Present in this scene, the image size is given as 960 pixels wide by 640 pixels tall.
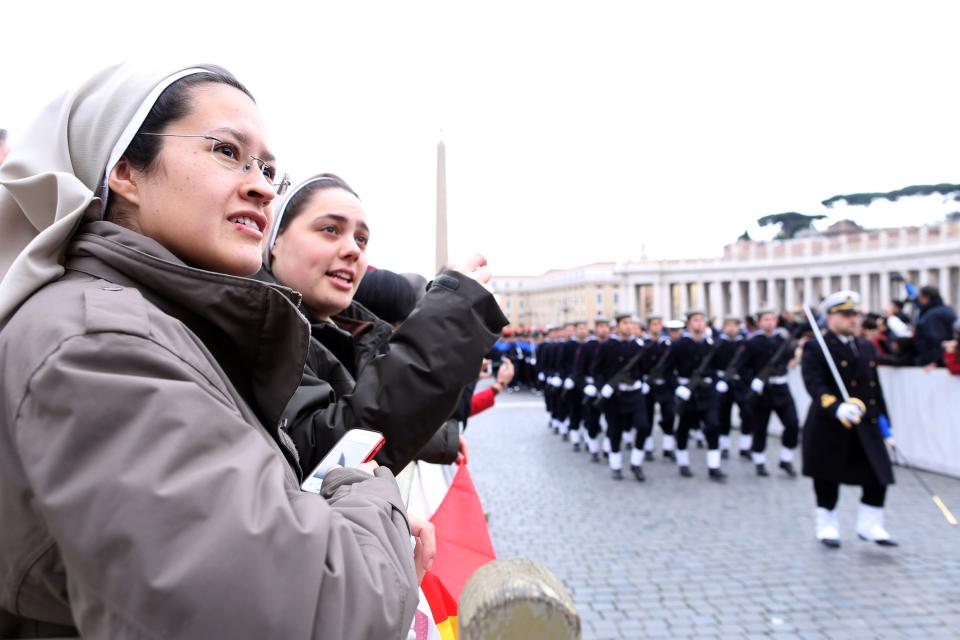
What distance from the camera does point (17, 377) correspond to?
883mm

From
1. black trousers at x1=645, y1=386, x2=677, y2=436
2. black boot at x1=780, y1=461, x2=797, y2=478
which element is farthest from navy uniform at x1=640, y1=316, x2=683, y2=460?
black boot at x1=780, y1=461, x2=797, y2=478

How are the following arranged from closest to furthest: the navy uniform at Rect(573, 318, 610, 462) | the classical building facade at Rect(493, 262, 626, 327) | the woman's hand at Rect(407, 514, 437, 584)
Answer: the woman's hand at Rect(407, 514, 437, 584)
the navy uniform at Rect(573, 318, 610, 462)
the classical building facade at Rect(493, 262, 626, 327)

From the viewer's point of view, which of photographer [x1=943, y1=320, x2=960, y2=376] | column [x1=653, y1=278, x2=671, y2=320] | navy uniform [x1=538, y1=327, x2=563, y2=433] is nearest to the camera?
photographer [x1=943, y1=320, x2=960, y2=376]

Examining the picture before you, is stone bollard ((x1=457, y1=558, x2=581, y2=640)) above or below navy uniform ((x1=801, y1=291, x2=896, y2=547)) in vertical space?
above

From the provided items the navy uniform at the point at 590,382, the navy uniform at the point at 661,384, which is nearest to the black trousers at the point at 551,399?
the navy uniform at the point at 590,382

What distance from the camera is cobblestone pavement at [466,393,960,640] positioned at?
4.77 metres

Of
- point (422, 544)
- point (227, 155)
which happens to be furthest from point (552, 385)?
point (227, 155)

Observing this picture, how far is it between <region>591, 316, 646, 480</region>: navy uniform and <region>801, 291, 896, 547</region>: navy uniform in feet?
12.6

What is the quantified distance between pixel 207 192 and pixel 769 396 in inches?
452

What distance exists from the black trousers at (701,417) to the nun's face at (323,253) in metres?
9.03

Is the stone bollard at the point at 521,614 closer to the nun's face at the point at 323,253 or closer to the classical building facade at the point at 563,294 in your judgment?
the nun's face at the point at 323,253

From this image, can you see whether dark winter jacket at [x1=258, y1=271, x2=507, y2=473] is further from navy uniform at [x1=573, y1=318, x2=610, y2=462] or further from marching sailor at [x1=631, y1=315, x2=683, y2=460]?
navy uniform at [x1=573, y1=318, x2=610, y2=462]

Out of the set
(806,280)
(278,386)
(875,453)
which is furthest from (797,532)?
(806,280)

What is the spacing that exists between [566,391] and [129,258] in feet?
46.5
